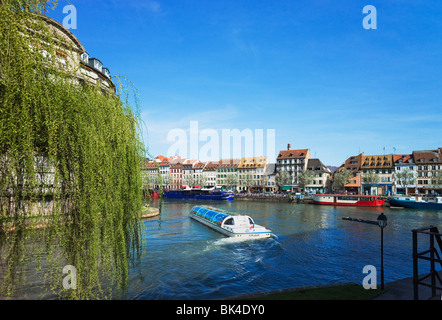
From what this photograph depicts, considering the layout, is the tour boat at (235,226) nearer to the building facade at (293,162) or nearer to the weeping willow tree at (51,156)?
the weeping willow tree at (51,156)

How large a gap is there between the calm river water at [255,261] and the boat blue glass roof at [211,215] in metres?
1.76

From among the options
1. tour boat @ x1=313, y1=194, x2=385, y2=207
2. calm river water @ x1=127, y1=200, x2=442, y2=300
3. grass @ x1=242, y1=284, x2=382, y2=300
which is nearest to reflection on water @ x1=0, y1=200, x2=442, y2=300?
calm river water @ x1=127, y1=200, x2=442, y2=300

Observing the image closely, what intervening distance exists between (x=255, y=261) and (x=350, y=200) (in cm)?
6235

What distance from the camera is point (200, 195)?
101m

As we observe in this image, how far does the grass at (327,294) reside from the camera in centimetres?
1285

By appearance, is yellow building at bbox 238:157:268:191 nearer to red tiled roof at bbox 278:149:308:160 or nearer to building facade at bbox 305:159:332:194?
red tiled roof at bbox 278:149:308:160

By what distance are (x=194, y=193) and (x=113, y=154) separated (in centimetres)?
9658

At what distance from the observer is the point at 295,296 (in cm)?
1317

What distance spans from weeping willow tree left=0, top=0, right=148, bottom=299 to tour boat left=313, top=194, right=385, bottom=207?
76304 mm

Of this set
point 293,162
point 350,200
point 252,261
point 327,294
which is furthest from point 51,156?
point 293,162

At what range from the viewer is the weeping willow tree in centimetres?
707
